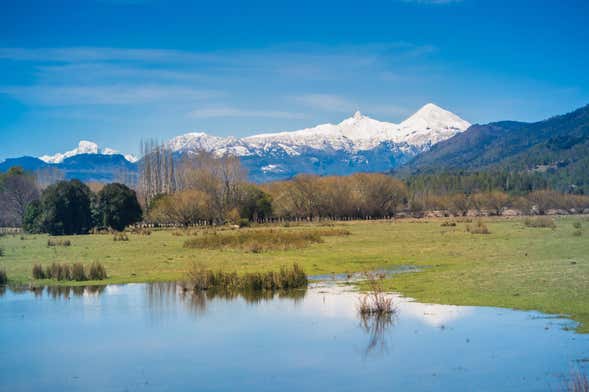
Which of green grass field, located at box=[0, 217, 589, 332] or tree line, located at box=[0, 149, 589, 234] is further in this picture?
tree line, located at box=[0, 149, 589, 234]

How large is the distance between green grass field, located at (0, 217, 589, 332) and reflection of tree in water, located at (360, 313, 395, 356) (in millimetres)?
3753

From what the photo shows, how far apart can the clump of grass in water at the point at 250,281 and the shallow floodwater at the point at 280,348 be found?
12.7 feet

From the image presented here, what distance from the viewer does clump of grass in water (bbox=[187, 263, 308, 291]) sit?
3181 centimetres

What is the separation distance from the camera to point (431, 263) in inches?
1603

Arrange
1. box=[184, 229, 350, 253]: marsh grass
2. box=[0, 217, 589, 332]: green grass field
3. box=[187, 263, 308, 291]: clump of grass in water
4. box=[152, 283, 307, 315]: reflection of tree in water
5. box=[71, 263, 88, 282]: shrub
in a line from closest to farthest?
box=[0, 217, 589, 332]: green grass field → box=[152, 283, 307, 315]: reflection of tree in water → box=[187, 263, 308, 291]: clump of grass in water → box=[71, 263, 88, 282]: shrub → box=[184, 229, 350, 253]: marsh grass

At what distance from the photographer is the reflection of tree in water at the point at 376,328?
62.7 feet

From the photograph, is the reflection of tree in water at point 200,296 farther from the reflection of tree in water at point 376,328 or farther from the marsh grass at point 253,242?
the marsh grass at point 253,242

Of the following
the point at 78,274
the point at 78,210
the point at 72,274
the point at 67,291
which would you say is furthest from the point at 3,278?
the point at 78,210

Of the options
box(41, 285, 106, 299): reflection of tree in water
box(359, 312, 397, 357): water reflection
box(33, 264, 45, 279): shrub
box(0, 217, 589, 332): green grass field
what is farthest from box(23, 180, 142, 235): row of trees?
box(359, 312, 397, 357): water reflection

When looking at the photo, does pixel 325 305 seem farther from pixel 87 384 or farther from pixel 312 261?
pixel 312 261

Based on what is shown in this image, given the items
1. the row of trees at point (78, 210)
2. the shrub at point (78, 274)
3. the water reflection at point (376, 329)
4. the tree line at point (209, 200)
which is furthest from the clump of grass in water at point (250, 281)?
the tree line at point (209, 200)

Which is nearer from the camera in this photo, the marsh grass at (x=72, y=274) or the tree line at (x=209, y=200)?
the marsh grass at (x=72, y=274)

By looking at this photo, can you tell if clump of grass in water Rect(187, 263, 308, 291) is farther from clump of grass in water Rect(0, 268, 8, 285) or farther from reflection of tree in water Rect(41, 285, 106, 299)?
clump of grass in water Rect(0, 268, 8, 285)

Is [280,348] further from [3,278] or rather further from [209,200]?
[209,200]
